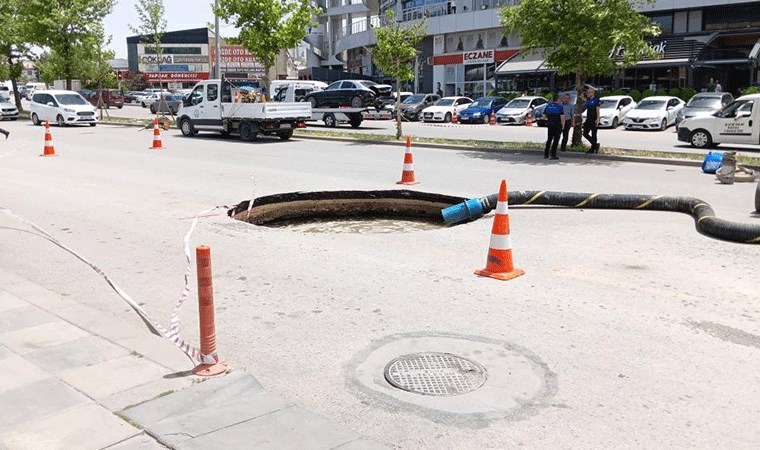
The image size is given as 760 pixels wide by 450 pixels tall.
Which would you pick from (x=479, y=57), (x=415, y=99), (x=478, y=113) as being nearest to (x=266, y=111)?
(x=478, y=113)

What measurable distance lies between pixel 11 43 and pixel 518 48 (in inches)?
1314

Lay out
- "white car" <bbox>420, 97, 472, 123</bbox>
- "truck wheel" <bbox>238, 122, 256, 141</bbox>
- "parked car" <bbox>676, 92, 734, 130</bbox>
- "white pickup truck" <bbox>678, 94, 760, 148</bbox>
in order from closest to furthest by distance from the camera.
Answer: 1. "white pickup truck" <bbox>678, 94, 760, 148</bbox>
2. "truck wheel" <bbox>238, 122, 256, 141</bbox>
3. "parked car" <bbox>676, 92, 734, 130</bbox>
4. "white car" <bbox>420, 97, 472, 123</bbox>

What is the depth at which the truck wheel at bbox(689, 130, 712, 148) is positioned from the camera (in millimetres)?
21656

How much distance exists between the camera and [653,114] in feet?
102

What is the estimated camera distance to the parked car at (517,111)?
121ft

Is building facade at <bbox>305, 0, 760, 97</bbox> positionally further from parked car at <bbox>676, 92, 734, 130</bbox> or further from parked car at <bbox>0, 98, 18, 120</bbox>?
parked car at <bbox>0, 98, 18, 120</bbox>

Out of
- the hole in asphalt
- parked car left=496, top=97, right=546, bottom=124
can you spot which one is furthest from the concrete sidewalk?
parked car left=496, top=97, right=546, bottom=124

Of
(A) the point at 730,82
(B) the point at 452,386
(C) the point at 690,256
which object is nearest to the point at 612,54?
(C) the point at 690,256

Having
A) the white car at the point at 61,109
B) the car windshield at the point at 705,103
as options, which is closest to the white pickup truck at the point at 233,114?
the white car at the point at 61,109

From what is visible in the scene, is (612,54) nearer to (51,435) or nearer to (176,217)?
(176,217)

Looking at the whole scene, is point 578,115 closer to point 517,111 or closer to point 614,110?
point 614,110

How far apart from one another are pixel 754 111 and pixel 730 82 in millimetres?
22843

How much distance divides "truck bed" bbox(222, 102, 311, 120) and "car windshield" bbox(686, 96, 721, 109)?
54.3 ft

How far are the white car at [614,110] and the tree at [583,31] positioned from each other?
13.0m
